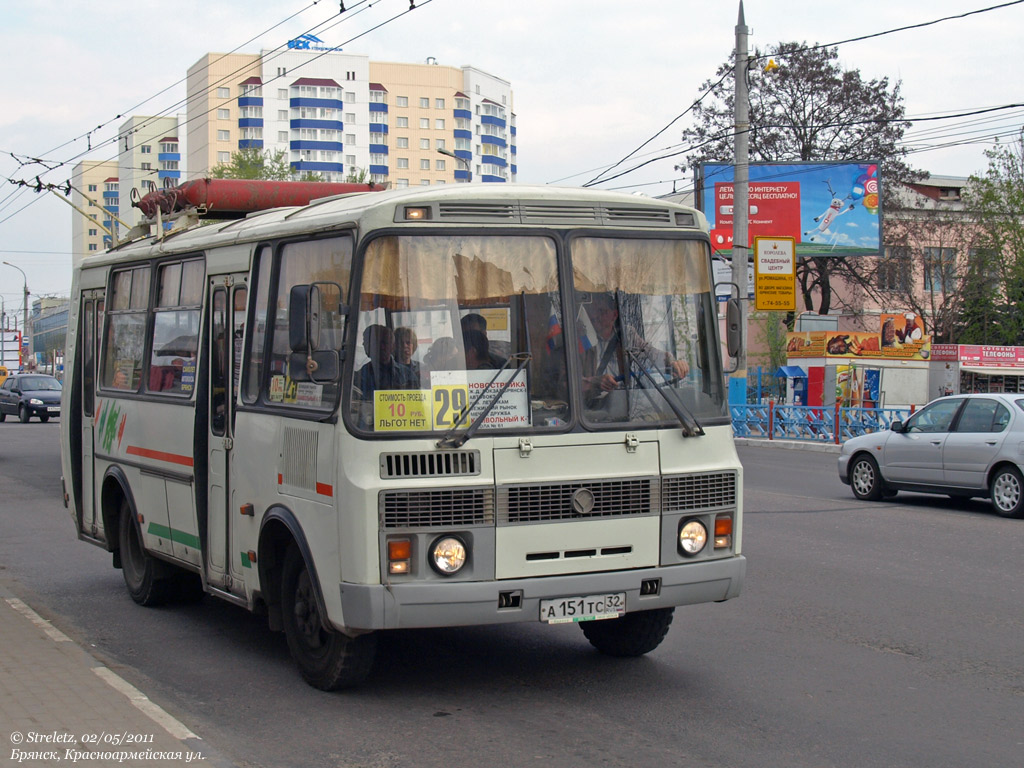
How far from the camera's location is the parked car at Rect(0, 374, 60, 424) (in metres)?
40.8

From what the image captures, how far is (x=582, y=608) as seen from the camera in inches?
241

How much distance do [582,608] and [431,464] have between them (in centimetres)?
108

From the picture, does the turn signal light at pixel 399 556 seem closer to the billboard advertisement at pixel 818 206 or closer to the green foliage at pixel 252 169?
the billboard advertisement at pixel 818 206

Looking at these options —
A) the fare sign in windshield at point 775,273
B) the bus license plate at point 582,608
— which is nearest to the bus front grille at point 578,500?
the bus license plate at point 582,608

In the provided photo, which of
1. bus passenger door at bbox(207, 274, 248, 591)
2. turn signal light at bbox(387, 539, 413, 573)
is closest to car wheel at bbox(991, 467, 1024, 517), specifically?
bus passenger door at bbox(207, 274, 248, 591)

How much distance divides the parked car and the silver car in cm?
3160

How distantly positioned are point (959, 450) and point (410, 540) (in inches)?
434

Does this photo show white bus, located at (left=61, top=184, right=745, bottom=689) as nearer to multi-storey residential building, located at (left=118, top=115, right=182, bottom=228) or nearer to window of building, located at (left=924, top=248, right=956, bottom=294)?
window of building, located at (left=924, top=248, right=956, bottom=294)

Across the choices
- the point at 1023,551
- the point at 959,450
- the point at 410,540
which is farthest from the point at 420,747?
the point at 959,450

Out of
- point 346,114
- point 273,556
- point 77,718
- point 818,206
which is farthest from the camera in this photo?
point 346,114

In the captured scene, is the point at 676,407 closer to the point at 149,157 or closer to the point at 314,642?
the point at 314,642

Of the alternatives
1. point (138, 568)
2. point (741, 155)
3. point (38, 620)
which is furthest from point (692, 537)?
point (741, 155)

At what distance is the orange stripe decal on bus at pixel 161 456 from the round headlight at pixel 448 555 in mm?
2625

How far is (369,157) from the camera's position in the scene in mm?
116625
